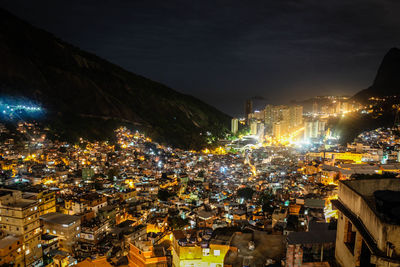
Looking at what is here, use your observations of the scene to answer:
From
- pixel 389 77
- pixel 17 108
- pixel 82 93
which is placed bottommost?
pixel 17 108

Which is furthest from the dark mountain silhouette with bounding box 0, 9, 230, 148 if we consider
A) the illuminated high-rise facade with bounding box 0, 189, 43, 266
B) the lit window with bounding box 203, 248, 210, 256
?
the lit window with bounding box 203, 248, 210, 256

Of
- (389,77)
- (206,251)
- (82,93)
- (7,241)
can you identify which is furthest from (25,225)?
(389,77)

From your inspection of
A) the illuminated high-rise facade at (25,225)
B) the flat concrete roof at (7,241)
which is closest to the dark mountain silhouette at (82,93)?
the illuminated high-rise facade at (25,225)

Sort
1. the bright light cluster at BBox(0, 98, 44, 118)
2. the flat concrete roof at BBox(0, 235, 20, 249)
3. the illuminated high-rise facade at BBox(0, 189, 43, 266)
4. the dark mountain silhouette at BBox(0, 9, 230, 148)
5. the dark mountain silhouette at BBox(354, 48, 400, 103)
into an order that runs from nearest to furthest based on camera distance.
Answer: the flat concrete roof at BBox(0, 235, 20, 249) → the illuminated high-rise facade at BBox(0, 189, 43, 266) → the bright light cluster at BBox(0, 98, 44, 118) → the dark mountain silhouette at BBox(0, 9, 230, 148) → the dark mountain silhouette at BBox(354, 48, 400, 103)

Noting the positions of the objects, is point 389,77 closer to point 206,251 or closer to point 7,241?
point 206,251

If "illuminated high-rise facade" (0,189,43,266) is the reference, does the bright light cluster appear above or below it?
above

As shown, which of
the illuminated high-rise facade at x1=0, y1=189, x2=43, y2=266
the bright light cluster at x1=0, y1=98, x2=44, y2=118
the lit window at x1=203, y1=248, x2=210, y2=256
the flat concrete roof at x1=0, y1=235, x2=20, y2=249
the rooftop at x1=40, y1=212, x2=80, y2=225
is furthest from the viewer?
the bright light cluster at x1=0, y1=98, x2=44, y2=118

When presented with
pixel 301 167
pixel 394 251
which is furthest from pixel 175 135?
pixel 394 251

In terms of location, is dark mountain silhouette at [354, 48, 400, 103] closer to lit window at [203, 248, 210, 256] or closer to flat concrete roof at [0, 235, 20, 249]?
lit window at [203, 248, 210, 256]

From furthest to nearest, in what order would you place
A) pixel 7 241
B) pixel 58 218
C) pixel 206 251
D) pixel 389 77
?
pixel 389 77 → pixel 58 218 → pixel 7 241 → pixel 206 251
